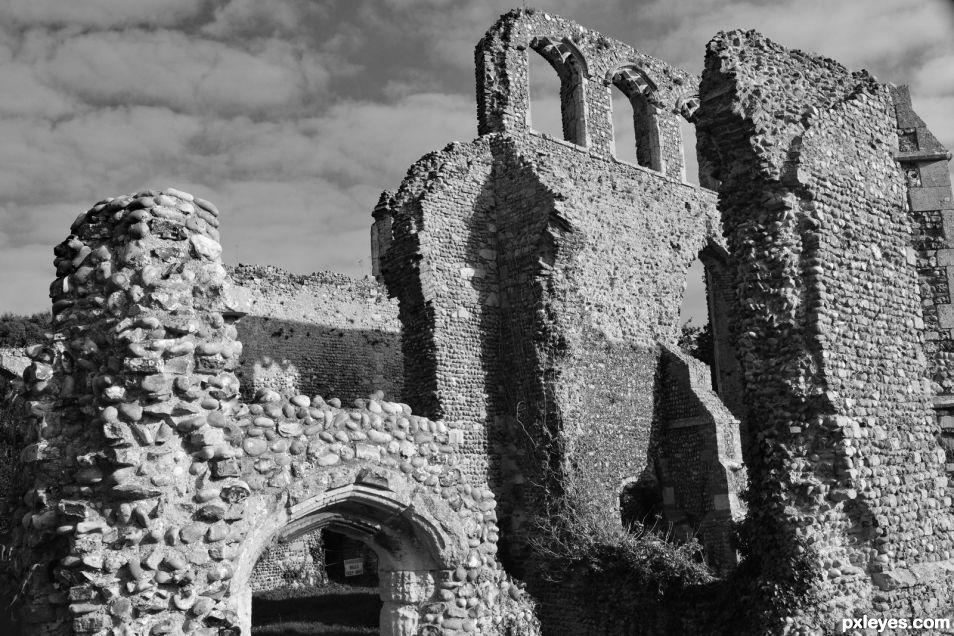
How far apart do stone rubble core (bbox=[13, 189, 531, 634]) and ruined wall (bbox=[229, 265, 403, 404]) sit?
7830 mm

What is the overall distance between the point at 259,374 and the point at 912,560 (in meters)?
10.6

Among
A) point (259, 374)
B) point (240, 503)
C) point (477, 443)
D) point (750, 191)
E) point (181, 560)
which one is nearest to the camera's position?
point (181, 560)

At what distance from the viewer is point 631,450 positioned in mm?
13781

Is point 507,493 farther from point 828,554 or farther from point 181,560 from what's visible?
point 181,560

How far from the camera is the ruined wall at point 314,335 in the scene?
1577 centimetres

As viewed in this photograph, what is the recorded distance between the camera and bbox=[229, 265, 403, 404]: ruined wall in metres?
15.8

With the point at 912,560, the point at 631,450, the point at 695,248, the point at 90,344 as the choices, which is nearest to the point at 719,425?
the point at 631,450

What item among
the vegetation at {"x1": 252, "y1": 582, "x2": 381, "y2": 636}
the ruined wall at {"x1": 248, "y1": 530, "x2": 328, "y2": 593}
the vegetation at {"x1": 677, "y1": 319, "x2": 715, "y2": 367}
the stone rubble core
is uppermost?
the vegetation at {"x1": 677, "y1": 319, "x2": 715, "y2": 367}

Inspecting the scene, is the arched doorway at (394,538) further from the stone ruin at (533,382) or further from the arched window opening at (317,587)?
the arched window opening at (317,587)

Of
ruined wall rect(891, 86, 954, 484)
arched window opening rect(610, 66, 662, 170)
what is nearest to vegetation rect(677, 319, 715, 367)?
arched window opening rect(610, 66, 662, 170)

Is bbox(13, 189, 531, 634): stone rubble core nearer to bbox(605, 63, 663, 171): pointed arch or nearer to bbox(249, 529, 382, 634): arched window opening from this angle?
bbox(249, 529, 382, 634): arched window opening

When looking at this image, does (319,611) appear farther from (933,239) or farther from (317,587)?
(933,239)

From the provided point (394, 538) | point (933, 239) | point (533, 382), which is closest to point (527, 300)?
point (533, 382)

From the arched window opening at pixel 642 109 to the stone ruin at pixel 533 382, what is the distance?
0.83 m
